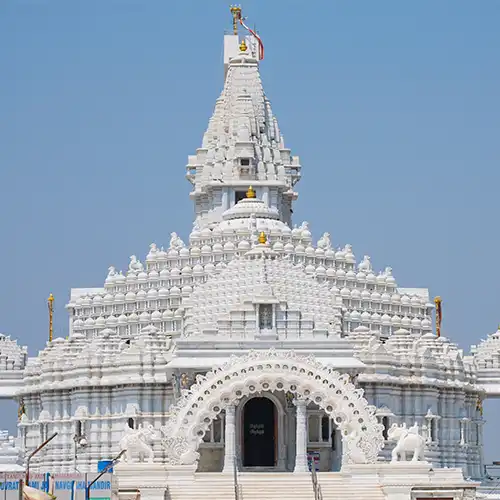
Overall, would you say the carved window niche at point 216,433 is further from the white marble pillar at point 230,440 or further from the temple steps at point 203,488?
the temple steps at point 203,488

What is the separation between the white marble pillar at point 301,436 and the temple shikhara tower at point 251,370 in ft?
0.18

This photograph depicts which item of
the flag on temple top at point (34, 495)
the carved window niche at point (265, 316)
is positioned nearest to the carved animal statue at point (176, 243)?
the carved window niche at point (265, 316)

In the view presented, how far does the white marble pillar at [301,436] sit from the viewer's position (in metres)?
87.4

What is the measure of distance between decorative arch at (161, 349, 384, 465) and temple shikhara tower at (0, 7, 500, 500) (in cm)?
5

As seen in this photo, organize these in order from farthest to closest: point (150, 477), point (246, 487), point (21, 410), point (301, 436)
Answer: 1. point (21, 410)
2. point (301, 436)
3. point (246, 487)
4. point (150, 477)

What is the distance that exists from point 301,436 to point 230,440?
2.84 metres

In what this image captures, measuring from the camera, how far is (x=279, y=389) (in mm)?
86250

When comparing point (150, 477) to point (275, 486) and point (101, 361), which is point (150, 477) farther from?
point (101, 361)

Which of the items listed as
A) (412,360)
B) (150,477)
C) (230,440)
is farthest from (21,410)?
(150,477)

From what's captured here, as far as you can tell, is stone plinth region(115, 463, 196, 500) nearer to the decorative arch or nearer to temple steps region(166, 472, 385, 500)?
temple steps region(166, 472, 385, 500)

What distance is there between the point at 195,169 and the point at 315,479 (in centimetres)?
4353

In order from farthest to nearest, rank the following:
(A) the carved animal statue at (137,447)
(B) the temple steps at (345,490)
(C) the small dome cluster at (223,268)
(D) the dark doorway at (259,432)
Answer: (C) the small dome cluster at (223,268) → (D) the dark doorway at (259,432) → (A) the carved animal statue at (137,447) → (B) the temple steps at (345,490)

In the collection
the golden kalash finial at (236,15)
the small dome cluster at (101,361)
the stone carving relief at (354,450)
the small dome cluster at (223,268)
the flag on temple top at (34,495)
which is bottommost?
the flag on temple top at (34,495)

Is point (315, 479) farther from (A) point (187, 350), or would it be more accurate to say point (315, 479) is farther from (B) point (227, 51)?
(B) point (227, 51)
